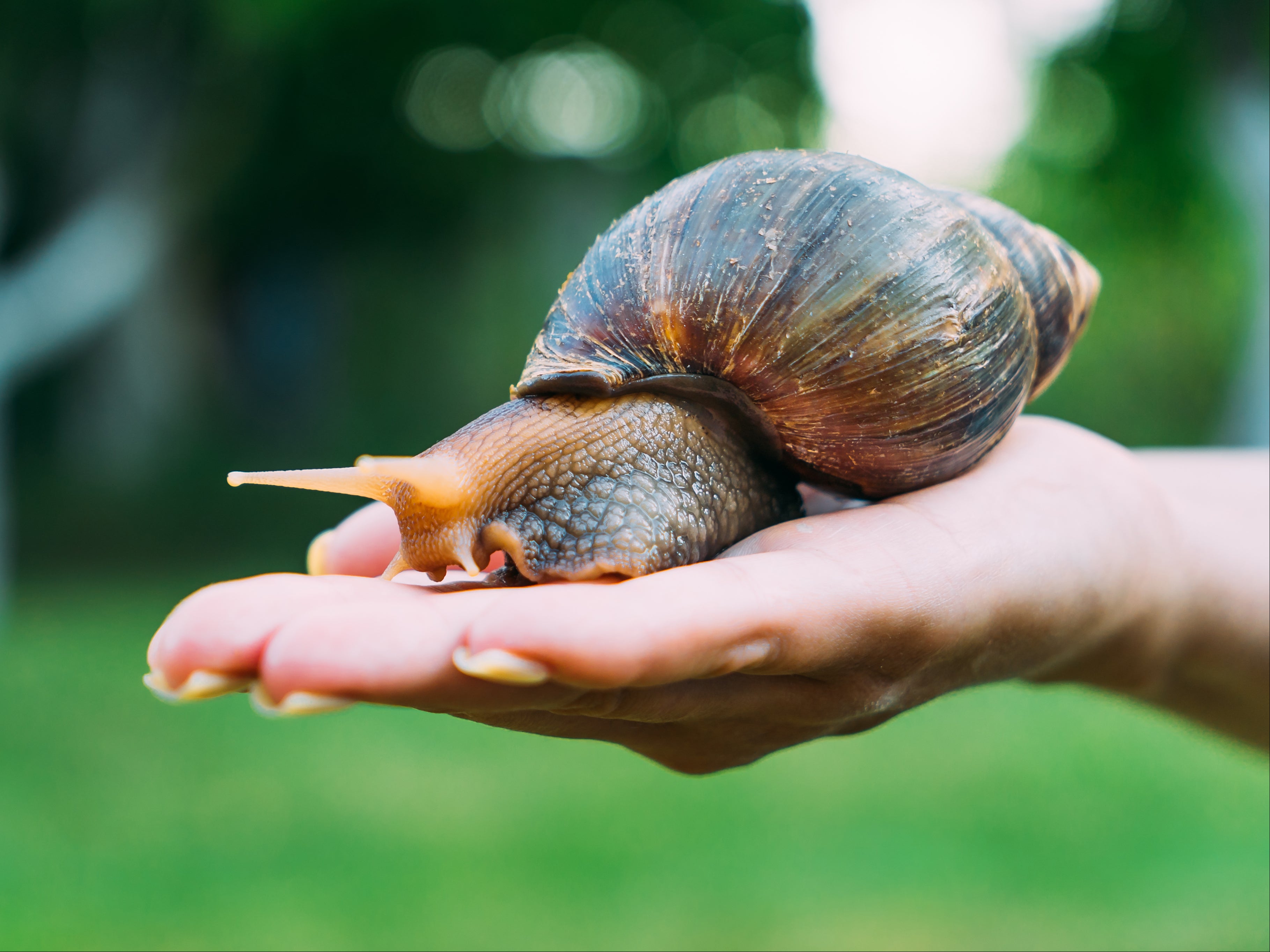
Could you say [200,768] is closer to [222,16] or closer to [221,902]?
[221,902]

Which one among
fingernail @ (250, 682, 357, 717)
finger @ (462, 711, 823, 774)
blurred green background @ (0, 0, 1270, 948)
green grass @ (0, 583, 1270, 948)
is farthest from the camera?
blurred green background @ (0, 0, 1270, 948)

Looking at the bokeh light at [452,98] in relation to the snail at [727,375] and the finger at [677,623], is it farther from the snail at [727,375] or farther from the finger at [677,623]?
the finger at [677,623]

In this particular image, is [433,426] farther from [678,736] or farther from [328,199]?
[678,736]

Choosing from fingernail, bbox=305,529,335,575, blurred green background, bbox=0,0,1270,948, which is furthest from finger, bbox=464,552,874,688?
blurred green background, bbox=0,0,1270,948

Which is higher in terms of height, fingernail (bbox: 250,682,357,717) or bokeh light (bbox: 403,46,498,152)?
bokeh light (bbox: 403,46,498,152)

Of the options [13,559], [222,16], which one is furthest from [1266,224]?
[13,559]

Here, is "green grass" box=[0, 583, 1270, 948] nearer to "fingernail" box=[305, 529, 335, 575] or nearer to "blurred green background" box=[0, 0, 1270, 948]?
"blurred green background" box=[0, 0, 1270, 948]

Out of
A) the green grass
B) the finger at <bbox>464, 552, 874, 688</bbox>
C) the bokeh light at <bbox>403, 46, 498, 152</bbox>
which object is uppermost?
the bokeh light at <bbox>403, 46, 498, 152</bbox>

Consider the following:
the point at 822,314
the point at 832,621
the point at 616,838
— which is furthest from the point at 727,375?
the point at 616,838
